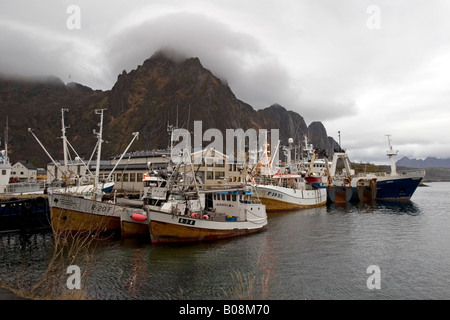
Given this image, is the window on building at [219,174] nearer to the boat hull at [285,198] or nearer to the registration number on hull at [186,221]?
the boat hull at [285,198]

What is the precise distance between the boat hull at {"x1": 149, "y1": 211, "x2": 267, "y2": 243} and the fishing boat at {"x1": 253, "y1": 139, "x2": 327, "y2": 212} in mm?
18746

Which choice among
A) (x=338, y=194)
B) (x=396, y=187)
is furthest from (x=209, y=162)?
(x=396, y=187)

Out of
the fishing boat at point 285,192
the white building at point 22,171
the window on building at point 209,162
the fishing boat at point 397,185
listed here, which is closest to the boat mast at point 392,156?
the fishing boat at point 397,185

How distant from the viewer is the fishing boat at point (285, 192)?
49.1m

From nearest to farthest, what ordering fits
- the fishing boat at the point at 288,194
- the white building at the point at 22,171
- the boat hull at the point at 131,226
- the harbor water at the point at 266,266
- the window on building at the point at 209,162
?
the harbor water at the point at 266,266 < the boat hull at the point at 131,226 < the fishing boat at the point at 288,194 < the window on building at the point at 209,162 < the white building at the point at 22,171

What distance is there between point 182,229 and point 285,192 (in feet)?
95.3

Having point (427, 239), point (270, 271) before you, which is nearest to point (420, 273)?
point (270, 271)

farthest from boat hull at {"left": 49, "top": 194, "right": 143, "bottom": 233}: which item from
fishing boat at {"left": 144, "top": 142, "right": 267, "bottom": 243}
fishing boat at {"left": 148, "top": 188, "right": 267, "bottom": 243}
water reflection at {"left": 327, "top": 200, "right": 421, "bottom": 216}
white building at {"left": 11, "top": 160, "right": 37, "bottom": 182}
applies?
white building at {"left": 11, "top": 160, "right": 37, "bottom": 182}

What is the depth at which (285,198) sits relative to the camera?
50.8 m

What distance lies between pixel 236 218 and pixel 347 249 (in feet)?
34.5

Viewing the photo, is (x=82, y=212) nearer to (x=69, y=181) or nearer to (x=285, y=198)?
(x=69, y=181)

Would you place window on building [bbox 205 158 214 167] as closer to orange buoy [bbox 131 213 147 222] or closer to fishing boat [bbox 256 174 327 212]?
fishing boat [bbox 256 174 327 212]

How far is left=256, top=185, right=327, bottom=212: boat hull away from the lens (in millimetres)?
48781
